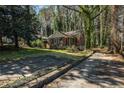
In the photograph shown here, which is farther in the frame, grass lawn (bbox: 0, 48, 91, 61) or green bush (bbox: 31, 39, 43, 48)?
green bush (bbox: 31, 39, 43, 48)

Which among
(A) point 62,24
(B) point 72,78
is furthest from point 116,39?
(A) point 62,24

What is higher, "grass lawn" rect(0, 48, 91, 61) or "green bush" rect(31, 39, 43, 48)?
"green bush" rect(31, 39, 43, 48)

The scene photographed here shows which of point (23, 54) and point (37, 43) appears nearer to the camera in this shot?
point (23, 54)

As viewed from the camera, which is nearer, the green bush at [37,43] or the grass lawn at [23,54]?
the grass lawn at [23,54]

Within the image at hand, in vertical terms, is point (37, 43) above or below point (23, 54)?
above

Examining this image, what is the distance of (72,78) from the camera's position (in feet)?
25.3

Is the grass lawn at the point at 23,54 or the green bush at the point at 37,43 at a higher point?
the green bush at the point at 37,43

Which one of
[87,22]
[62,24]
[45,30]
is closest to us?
[87,22]
